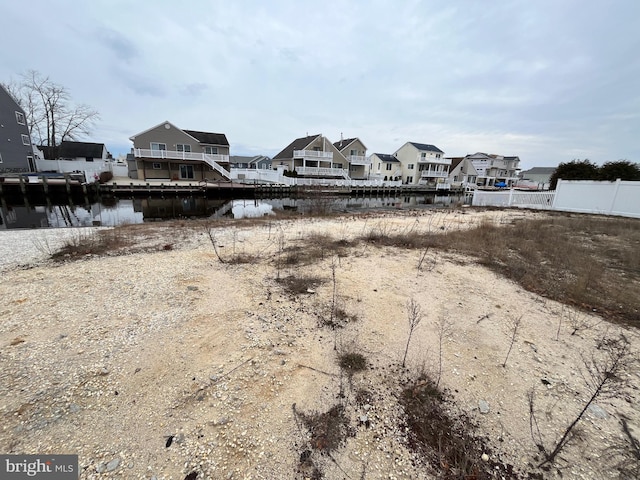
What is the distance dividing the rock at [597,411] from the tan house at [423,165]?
51.9m

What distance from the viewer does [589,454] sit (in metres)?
2.31

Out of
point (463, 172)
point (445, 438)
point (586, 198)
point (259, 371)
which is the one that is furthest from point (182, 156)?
point (463, 172)

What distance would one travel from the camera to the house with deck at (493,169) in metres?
62.9

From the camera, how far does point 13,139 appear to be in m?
30.3

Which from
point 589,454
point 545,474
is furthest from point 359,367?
point 589,454

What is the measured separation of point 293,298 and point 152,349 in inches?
88.9

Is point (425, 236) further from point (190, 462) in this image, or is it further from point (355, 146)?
point (355, 146)

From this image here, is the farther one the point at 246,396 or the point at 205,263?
the point at 205,263

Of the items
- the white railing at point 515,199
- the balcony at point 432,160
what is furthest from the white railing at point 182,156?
the balcony at point 432,160

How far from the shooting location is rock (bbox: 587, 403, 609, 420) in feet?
8.75

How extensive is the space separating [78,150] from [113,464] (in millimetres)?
59395

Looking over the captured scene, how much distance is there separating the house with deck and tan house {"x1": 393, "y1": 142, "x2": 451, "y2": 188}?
15280 millimetres

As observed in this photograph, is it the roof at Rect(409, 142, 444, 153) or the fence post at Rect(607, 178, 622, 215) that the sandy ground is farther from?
the roof at Rect(409, 142, 444, 153)

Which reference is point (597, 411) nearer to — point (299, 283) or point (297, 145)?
point (299, 283)
